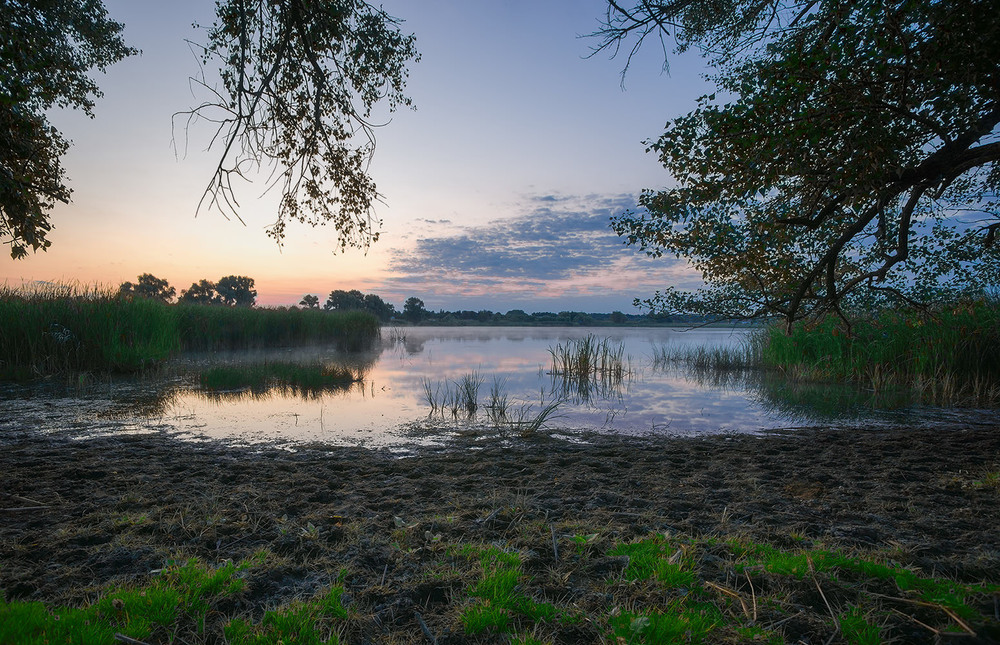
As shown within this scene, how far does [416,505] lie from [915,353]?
12.8 meters

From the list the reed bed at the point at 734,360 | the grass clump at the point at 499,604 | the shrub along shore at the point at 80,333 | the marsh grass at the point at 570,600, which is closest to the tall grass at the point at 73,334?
the shrub along shore at the point at 80,333

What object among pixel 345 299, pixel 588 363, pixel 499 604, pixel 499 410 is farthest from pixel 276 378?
pixel 345 299

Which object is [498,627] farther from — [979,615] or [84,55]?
[84,55]

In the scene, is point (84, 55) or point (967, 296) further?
point (84, 55)

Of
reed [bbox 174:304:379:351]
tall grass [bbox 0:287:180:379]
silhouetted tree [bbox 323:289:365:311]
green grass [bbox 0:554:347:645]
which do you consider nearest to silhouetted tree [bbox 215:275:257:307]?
silhouetted tree [bbox 323:289:365:311]

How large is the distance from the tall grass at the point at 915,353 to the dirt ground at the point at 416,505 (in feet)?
13.4

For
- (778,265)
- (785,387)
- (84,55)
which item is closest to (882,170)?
(778,265)

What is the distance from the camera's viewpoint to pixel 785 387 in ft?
41.2

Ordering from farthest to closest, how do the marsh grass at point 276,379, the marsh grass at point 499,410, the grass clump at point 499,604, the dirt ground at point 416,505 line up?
the marsh grass at point 276,379 < the marsh grass at point 499,410 < the dirt ground at point 416,505 < the grass clump at point 499,604

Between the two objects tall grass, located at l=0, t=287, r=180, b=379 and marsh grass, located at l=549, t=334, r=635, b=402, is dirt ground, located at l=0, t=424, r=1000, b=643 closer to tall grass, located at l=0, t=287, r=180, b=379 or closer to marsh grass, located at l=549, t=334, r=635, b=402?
marsh grass, located at l=549, t=334, r=635, b=402

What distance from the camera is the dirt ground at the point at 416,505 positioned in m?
2.56

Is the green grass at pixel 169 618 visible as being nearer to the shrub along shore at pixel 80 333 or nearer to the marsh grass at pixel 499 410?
the marsh grass at pixel 499 410

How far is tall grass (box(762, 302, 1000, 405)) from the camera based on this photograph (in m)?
9.66

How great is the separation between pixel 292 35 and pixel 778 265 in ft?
23.5
